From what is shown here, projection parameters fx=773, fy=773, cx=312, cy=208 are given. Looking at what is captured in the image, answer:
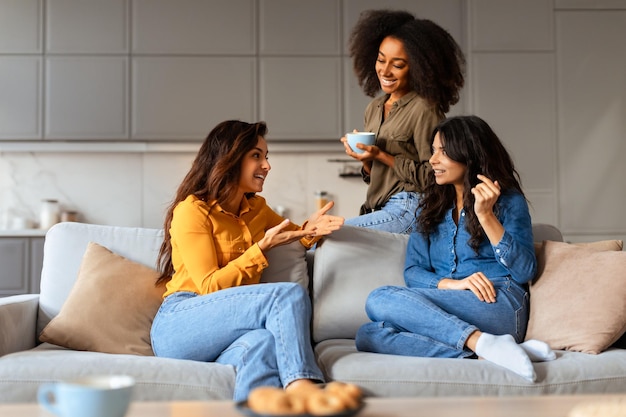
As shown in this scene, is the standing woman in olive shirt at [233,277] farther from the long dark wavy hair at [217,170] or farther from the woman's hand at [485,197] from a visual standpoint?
the woman's hand at [485,197]

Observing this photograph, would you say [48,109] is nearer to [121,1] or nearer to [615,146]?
[121,1]

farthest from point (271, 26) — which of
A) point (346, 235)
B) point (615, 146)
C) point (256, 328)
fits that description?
point (256, 328)

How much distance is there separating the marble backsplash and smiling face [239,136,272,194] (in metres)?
2.87

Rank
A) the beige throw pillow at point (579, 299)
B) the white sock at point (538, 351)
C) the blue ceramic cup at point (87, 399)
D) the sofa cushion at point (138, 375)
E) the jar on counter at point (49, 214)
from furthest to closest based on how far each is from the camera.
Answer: the jar on counter at point (49, 214), the beige throw pillow at point (579, 299), the white sock at point (538, 351), the sofa cushion at point (138, 375), the blue ceramic cup at point (87, 399)

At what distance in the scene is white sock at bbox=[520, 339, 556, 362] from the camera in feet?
7.56

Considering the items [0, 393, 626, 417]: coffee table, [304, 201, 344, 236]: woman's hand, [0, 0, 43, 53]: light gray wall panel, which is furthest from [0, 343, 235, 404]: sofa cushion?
[0, 0, 43, 53]: light gray wall panel

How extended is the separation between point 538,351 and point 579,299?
0.29 metres

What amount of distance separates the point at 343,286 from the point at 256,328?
50 cm

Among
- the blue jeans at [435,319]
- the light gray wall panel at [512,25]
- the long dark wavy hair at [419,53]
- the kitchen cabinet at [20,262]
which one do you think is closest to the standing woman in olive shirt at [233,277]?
the blue jeans at [435,319]

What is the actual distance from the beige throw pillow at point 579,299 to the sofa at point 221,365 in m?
0.04

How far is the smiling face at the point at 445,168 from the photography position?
8.86 feet

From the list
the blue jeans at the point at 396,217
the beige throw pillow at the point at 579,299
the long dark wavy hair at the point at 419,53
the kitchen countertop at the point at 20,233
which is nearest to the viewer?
the beige throw pillow at the point at 579,299

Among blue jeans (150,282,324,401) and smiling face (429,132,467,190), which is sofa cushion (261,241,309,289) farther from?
smiling face (429,132,467,190)

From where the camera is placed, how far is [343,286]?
2.72 m
